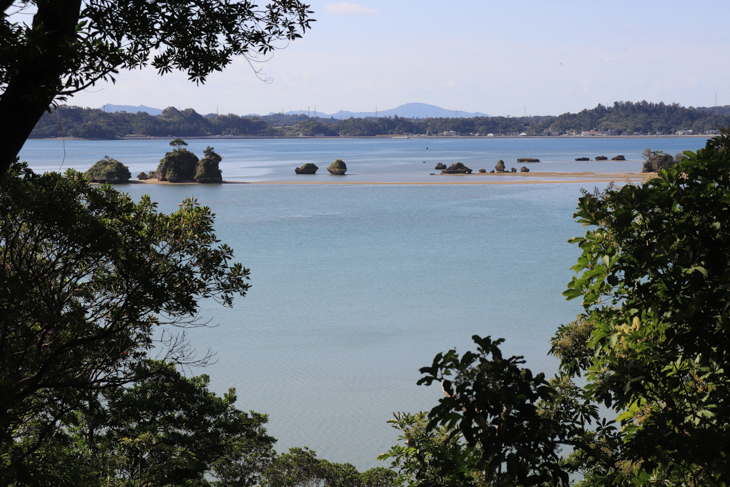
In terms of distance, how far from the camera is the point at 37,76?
14.5ft

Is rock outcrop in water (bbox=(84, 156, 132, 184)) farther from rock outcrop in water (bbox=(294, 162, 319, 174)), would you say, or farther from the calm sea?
rock outcrop in water (bbox=(294, 162, 319, 174))

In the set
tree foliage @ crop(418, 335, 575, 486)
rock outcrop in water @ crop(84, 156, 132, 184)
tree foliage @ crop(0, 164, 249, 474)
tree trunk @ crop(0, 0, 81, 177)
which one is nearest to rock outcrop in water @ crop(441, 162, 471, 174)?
rock outcrop in water @ crop(84, 156, 132, 184)

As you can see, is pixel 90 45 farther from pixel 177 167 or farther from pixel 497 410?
pixel 177 167

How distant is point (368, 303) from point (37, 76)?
2131 cm

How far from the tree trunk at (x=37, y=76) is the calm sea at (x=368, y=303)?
11.1 metres

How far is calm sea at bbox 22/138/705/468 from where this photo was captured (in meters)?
16.6

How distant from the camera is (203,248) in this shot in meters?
8.02

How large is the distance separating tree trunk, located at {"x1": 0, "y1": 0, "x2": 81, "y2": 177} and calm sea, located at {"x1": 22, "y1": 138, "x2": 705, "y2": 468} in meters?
11.1

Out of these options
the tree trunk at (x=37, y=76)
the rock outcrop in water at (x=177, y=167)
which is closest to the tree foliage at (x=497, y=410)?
the tree trunk at (x=37, y=76)

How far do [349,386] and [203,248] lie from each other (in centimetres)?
1025

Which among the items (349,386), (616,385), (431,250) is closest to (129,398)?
(616,385)

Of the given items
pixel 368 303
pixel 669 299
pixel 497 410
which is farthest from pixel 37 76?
pixel 368 303

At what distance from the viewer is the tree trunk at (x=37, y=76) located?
4191 millimetres

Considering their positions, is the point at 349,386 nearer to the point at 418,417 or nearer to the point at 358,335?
the point at 358,335
